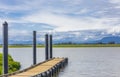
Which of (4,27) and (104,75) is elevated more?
(4,27)

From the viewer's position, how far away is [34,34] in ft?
140

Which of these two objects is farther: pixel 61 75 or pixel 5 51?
pixel 61 75

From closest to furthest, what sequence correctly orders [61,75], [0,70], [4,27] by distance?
[4,27], [0,70], [61,75]

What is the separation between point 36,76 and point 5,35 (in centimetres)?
431

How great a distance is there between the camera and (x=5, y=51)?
27266 millimetres

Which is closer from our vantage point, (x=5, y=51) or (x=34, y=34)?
(x=5, y=51)

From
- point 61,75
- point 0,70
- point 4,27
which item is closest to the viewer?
point 4,27

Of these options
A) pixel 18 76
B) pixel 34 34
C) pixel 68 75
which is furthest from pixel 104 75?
pixel 18 76

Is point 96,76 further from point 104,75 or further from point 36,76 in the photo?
point 36,76

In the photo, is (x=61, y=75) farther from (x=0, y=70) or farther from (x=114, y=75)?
(x=0, y=70)

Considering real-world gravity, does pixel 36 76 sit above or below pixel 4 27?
below

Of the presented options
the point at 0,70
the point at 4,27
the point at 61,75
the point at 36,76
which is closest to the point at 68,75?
the point at 61,75

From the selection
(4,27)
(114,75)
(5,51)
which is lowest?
(114,75)

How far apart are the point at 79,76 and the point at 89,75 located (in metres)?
1.99
